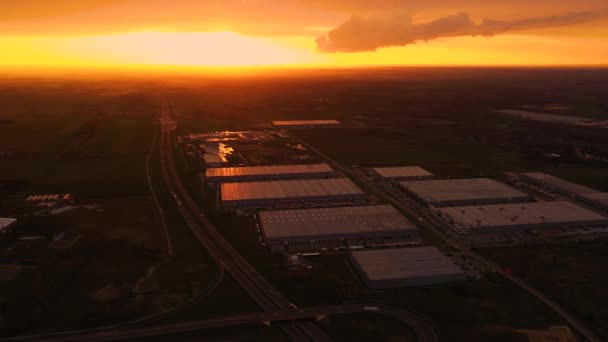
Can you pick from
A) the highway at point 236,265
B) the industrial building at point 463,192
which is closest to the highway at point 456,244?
the industrial building at point 463,192

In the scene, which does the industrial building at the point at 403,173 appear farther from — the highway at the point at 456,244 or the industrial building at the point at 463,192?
the highway at the point at 456,244

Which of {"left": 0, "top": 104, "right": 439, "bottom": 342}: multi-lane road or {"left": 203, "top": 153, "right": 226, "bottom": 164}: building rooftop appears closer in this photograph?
{"left": 0, "top": 104, "right": 439, "bottom": 342}: multi-lane road

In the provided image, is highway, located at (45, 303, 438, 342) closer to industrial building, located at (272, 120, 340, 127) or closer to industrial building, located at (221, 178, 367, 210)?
industrial building, located at (221, 178, 367, 210)

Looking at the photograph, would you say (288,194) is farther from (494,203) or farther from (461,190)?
(494,203)

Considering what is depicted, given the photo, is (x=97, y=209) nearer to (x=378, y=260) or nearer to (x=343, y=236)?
(x=343, y=236)

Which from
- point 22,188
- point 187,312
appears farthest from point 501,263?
point 22,188

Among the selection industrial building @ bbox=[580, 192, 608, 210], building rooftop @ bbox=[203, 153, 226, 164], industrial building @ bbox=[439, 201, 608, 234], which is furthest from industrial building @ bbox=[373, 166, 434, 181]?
building rooftop @ bbox=[203, 153, 226, 164]
